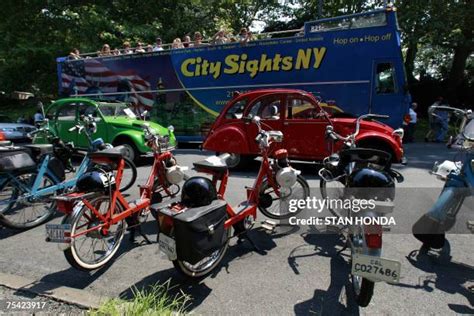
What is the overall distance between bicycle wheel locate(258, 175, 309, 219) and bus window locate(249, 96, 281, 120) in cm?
333

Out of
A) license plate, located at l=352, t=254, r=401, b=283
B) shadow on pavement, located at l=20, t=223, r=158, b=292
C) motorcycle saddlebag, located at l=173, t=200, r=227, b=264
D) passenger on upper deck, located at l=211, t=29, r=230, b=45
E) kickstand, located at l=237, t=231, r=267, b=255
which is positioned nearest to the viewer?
license plate, located at l=352, t=254, r=401, b=283

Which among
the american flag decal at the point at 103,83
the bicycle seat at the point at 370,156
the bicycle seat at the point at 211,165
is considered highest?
the american flag decal at the point at 103,83

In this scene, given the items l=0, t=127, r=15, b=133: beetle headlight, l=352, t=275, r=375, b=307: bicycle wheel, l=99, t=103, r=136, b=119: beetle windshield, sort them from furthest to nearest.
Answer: l=0, t=127, r=15, b=133: beetle headlight → l=99, t=103, r=136, b=119: beetle windshield → l=352, t=275, r=375, b=307: bicycle wheel

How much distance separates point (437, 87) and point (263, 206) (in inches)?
796

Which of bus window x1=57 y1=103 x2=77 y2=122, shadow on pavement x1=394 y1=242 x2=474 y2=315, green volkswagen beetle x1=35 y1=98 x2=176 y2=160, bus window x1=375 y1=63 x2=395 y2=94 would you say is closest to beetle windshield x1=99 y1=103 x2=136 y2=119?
green volkswagen beetle x1=35 y1=98 x2=176 y2=160

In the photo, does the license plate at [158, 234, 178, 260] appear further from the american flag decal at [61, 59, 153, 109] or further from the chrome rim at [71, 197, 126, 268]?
the american flag decal at [61, 59, 153, 109]

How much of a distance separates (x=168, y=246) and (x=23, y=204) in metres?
3.20

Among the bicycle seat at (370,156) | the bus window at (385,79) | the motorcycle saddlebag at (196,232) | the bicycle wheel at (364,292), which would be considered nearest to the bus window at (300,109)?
the bus window at (385,79)

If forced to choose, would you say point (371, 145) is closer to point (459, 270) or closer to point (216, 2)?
point (459, 270)

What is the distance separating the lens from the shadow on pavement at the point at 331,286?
2.87m

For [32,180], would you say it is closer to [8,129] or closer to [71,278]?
[71,278]

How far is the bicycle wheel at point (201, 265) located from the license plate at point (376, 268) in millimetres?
1285

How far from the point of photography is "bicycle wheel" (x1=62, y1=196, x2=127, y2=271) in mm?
3301

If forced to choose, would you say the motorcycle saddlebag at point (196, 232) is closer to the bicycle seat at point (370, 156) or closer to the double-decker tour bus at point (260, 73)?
the bicycle seat at point (370, 156)
